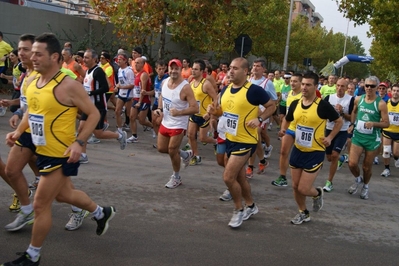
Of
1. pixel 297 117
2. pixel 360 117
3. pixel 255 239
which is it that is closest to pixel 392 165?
pixel 360 117

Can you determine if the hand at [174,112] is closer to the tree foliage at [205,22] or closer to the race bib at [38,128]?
the race bib at [38,128]

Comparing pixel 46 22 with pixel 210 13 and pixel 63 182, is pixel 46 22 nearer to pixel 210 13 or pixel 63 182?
pixel 210 13

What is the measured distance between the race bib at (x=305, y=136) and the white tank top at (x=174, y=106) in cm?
191

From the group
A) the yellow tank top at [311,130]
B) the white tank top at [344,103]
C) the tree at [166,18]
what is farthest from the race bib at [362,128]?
the tree at [166,18]

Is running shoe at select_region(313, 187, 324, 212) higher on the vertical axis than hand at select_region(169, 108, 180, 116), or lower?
lower

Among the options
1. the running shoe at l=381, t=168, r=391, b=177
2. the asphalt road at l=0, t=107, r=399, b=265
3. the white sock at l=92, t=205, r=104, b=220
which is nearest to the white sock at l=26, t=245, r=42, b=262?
the asphalt road at l=0, t=107, r=399, b=265

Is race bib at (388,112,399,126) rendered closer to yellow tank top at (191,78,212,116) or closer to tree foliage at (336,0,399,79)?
yellow tank top at (191,78,212,116)

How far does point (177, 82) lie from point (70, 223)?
3.03 metres

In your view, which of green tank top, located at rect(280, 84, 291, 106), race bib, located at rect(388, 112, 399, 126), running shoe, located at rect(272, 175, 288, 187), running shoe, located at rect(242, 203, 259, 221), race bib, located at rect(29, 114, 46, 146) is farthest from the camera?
green tank top, located at rect(280, 84, 291, 106)

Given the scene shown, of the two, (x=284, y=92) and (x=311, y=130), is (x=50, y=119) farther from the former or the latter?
(x=284, y=92)

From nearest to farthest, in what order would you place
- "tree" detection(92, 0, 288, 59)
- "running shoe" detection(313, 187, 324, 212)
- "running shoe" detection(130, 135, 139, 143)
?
"running shoe" detection(313, 187, 324, 212) → "running shoe" detection(130, 135, 139, 143) → "tree" detection(92, 0, 288, 59)

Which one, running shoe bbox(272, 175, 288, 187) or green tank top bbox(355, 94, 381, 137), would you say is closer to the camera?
green tank top bbox(355, 94, 381, 137)

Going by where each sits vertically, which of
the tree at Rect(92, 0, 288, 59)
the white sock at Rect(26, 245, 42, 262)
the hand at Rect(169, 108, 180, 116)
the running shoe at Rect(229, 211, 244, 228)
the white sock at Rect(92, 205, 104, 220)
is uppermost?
the tree at Rect(92, 0, 288, 59)

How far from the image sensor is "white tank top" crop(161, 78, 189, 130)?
290 inches
